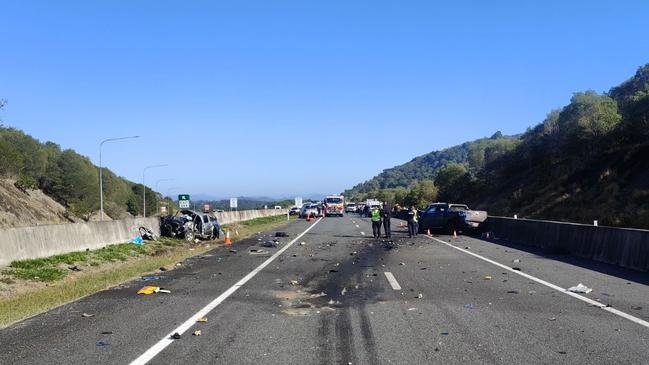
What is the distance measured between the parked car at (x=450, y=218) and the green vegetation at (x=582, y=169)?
7.91 m

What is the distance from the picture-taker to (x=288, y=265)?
54.9ft

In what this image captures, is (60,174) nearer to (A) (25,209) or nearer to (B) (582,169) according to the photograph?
(A) (25,209)

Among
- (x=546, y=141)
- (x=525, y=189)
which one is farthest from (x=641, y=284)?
(x=546, y=141)

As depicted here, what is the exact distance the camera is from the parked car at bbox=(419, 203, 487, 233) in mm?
31000

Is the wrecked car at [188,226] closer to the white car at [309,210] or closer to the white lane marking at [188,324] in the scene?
the white lane marking at [188,324]

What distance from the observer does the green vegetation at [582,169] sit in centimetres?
4016

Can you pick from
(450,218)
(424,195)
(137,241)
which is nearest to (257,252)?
(137,241)

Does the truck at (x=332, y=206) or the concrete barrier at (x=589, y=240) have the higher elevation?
the truck at (x=332, y=206)

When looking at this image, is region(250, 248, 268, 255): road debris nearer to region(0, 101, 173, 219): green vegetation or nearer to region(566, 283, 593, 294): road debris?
region(566, 283, 593, 294): road debris

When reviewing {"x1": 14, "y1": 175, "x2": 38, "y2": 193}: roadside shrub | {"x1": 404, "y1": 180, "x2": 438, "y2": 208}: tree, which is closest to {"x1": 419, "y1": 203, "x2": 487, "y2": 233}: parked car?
{"x1": 14, "y1": 175, "x2": 38, "y2": 193}: roadside shrub

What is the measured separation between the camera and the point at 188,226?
28.4 m

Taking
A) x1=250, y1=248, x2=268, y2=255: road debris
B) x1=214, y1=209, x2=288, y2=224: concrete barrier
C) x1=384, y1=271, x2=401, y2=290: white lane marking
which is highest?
x1=214, y1=209, x2=288, y2=224: concrete barrier

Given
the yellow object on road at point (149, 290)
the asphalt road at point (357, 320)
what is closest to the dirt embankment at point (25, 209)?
the yellow object on road at point (149, 290)

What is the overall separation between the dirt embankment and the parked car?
86.5 ft
